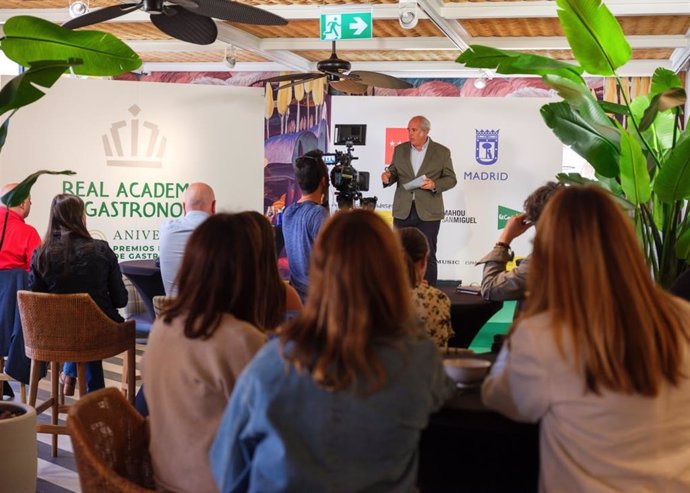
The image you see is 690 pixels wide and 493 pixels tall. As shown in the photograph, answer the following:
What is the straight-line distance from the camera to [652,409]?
179 centimetres

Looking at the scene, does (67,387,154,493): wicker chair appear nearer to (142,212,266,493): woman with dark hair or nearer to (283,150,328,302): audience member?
(142,212,266,493): woman with dark hair

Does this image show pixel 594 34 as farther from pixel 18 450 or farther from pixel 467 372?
pixel 18 450

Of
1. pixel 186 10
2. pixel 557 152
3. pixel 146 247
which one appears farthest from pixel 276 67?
pixel 186 10

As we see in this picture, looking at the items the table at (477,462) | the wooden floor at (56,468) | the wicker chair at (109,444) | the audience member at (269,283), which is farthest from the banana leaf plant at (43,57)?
the table at (477,462)

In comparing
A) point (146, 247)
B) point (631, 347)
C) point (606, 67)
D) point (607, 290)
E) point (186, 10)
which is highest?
point (186, 10)

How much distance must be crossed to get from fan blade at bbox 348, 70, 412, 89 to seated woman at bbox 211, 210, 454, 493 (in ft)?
19.6

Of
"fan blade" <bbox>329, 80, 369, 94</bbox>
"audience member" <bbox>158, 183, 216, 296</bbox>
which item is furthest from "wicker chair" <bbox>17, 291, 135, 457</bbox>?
"fan blade" <bbox>329, 80, 369, 94</bbox>

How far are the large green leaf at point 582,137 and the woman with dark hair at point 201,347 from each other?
2.42 metres

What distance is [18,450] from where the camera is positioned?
332 centimetres

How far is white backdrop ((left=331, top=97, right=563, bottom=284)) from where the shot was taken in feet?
30.2

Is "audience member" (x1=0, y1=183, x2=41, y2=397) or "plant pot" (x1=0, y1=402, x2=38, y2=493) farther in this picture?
"audience member" (x1=0, y1=183, x2=41, y2=397)

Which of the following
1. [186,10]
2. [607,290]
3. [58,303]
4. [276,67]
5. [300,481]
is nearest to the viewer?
[300,481]

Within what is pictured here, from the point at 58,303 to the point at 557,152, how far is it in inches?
249

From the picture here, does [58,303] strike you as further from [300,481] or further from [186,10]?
[300,481]
